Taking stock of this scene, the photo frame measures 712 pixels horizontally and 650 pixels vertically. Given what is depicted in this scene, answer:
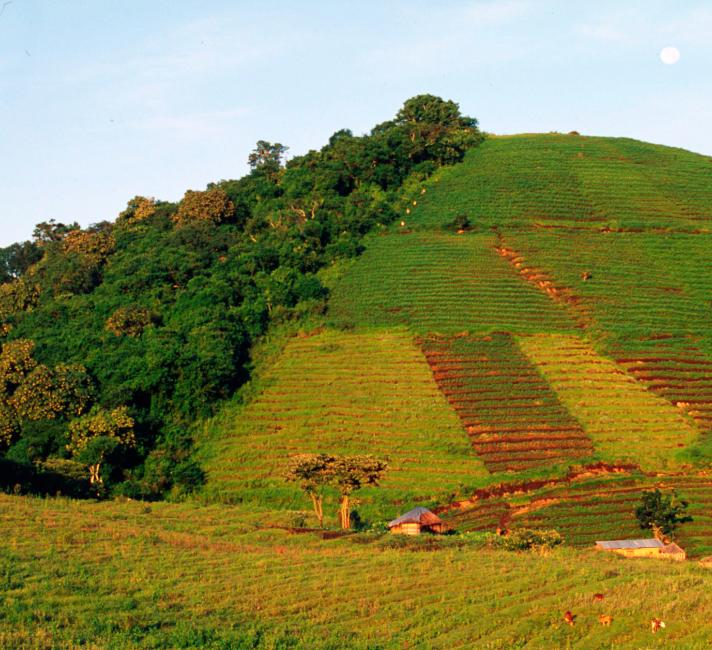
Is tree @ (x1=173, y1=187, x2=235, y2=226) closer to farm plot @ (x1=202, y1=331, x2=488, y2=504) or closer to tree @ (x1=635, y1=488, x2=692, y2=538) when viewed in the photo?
farm plot @ (x1=202, y1=331, x2=488, y2=504)

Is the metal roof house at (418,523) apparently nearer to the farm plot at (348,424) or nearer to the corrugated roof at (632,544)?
the farm plot at (348,424)

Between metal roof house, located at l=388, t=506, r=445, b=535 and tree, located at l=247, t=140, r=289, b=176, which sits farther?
tree, located at l=247, t=140, r=289, b=176

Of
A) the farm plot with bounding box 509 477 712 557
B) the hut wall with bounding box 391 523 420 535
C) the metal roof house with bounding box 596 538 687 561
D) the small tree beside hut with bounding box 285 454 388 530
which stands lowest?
the farm plot with bounding box 509 477 712 557

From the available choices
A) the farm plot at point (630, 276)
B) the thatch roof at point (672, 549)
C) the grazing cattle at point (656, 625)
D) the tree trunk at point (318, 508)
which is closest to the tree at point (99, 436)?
the tree trunk at point (318, 508)

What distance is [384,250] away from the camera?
244 feet

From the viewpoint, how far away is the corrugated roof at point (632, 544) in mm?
35156

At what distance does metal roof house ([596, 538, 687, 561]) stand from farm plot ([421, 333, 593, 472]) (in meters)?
10.8

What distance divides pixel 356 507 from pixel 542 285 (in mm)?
29028

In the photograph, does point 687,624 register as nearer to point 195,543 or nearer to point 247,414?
point 195,543

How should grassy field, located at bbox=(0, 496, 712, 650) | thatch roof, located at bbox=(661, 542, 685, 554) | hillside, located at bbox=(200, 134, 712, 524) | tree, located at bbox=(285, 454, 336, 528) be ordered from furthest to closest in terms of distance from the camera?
hillside, located at bbox=(200, 134, 712, 524) < tree, located at bbox=(285, 454, 336, 528) < thatch roof, located at bbox=(661, 542, 685, 554) < grassy field, located at bbox=(0, 496, 712, 650)

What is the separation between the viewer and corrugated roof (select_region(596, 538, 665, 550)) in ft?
115

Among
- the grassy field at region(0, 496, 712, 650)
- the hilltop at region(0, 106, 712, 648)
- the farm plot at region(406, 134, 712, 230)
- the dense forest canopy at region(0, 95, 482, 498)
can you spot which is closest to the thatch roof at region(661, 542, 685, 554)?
the hilltop at region(0, 106, 712, 648)

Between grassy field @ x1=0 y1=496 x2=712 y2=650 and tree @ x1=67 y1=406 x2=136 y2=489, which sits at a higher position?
grassy field @ x1=0 y1=496 x2=712 y2=650

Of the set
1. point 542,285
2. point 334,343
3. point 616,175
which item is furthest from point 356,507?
point 616,175
